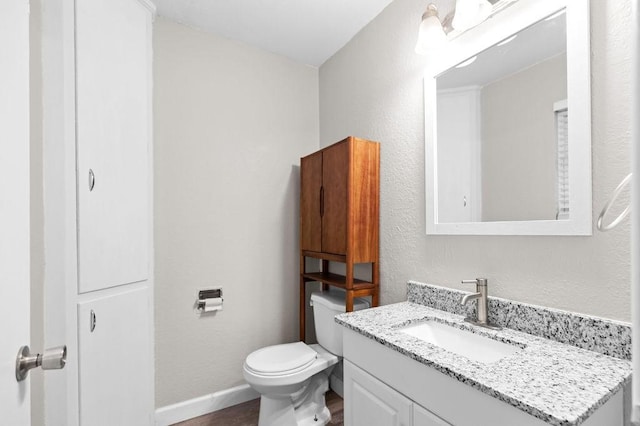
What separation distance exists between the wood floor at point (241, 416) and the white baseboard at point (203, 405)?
0.03 m

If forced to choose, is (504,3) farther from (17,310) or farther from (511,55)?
(17,310)

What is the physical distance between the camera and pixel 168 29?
197 centimetres

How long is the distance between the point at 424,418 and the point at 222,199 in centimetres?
171

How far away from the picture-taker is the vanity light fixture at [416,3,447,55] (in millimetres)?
1390

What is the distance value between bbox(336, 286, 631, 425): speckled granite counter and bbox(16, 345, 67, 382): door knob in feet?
3.02

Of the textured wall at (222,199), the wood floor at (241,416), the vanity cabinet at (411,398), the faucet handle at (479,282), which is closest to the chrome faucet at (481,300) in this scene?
the faucet handle at (479,282)

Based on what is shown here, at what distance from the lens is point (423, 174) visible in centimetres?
162

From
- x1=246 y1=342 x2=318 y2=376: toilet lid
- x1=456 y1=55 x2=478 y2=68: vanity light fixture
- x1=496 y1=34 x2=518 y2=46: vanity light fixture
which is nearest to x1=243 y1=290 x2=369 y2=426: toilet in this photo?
x1=246 y1=342 x2=318 y2=376: toilet lid

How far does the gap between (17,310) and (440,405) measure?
42.5 inches

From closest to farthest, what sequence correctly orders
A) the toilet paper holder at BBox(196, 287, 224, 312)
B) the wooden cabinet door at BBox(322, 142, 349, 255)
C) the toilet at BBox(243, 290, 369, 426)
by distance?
1. the toilet at BBox(243, 290, 369, 426)
2. the wooden cabinet door at BBox(322, 142, 349, 255)
3. the toilet paper holder at BBox(196, 287, 224, 312)

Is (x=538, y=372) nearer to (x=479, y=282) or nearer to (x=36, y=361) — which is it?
(x=479, y=282)

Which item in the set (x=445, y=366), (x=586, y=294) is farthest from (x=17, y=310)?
(x=586, y=294)

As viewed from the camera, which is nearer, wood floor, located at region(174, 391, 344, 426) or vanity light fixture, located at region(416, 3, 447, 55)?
vanity light fixture, located at region(416, 3, 447, 55)

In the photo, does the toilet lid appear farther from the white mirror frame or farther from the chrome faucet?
the white mirror frame
